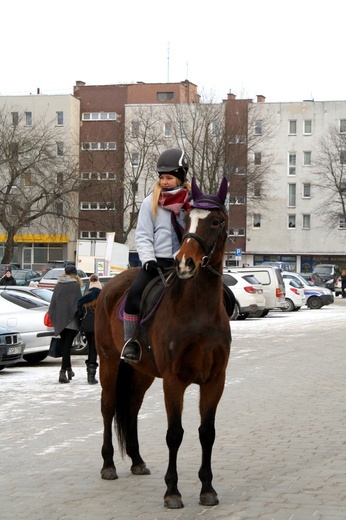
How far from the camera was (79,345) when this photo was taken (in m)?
23.3

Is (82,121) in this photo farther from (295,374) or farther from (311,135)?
(295,374)

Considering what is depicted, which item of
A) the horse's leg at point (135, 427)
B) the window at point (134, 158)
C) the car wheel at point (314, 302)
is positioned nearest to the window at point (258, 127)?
the window at point (134, 158)

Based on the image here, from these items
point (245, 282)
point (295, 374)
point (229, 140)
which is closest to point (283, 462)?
point (295, 374)

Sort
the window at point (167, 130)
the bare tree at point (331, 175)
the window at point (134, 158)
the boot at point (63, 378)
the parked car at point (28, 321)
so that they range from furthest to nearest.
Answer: the bare tree at point (331, 175) → the window at point (167, 130) → the window at point (134, 158) → the parked car at point (28, 321) → the boot at point (63, 378)

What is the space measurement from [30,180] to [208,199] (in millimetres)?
54090

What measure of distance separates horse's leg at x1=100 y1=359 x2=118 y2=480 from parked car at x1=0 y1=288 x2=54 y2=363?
11369 mm

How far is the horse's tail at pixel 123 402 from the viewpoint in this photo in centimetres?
886

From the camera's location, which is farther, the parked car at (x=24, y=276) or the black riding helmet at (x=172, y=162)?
the parked car at (x=24, y=276)

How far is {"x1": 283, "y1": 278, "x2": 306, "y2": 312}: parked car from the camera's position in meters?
47.2

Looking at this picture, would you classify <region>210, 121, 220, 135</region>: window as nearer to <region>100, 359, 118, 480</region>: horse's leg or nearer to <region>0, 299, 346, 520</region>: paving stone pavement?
<region>0, 299, 346, 520</region>: paving stone pavement

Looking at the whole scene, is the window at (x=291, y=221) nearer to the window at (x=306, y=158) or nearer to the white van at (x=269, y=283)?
the window at (x=306, y=158)

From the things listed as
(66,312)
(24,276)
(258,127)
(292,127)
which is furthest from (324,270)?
(66,312)

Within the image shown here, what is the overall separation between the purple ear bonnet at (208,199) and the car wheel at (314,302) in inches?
1743

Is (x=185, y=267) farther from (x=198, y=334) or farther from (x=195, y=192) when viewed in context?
A: (x=195, y=192)
